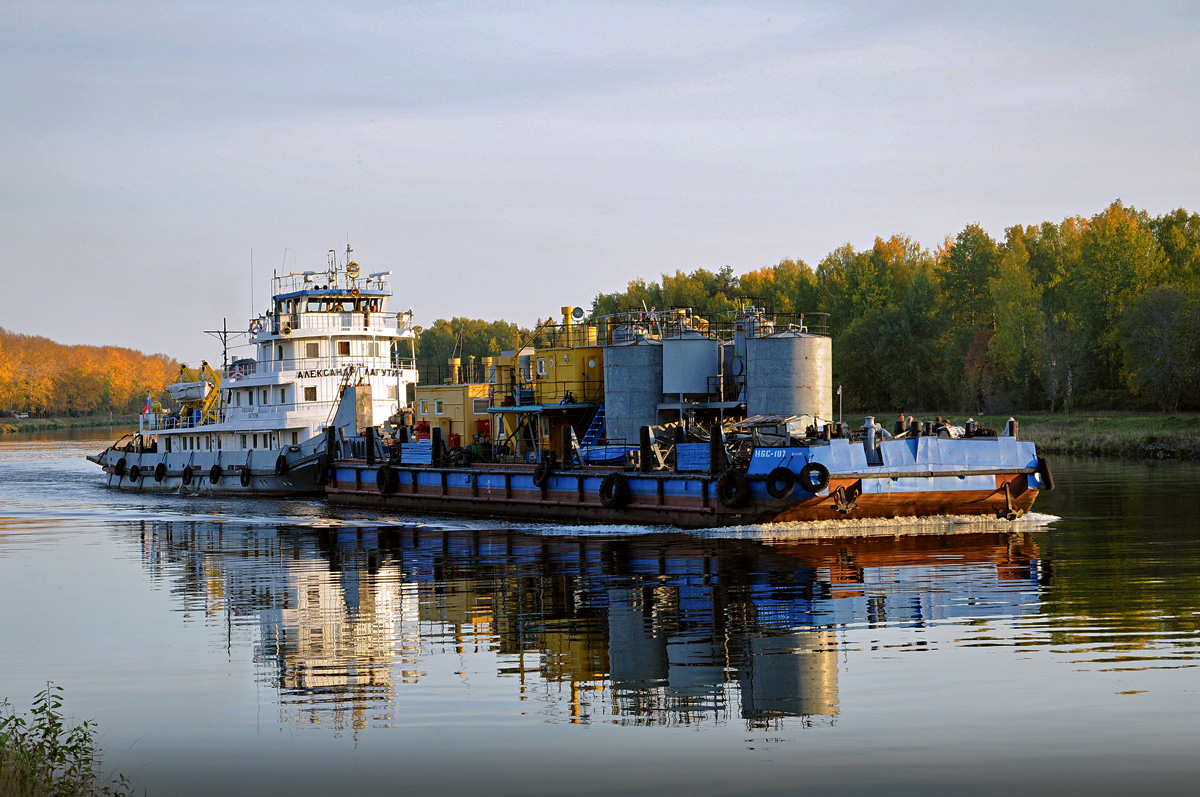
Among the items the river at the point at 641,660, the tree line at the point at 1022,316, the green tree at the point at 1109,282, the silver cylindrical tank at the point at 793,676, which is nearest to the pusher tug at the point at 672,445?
the river at the point at 641,660

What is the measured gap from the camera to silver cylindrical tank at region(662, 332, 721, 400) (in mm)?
30828

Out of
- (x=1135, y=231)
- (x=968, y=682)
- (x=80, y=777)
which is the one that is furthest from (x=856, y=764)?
(x=1135, y=231)

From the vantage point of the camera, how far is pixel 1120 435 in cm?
5884

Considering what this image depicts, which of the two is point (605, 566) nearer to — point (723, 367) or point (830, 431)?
point (830, 431)

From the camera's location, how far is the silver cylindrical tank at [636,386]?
3127cm

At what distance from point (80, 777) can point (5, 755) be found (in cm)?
61

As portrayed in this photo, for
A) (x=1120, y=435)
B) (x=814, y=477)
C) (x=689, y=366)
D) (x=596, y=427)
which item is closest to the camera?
(x=814, y=477)

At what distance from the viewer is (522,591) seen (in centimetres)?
2011

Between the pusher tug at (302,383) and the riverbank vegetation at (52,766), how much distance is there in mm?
31767

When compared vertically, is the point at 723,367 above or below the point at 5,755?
above

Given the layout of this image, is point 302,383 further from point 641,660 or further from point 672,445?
point 641,660

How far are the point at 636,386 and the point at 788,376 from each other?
14.0 feet

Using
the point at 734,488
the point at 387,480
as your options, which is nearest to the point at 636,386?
the point at 734,488

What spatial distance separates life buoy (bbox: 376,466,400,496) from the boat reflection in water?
813 centimetres
